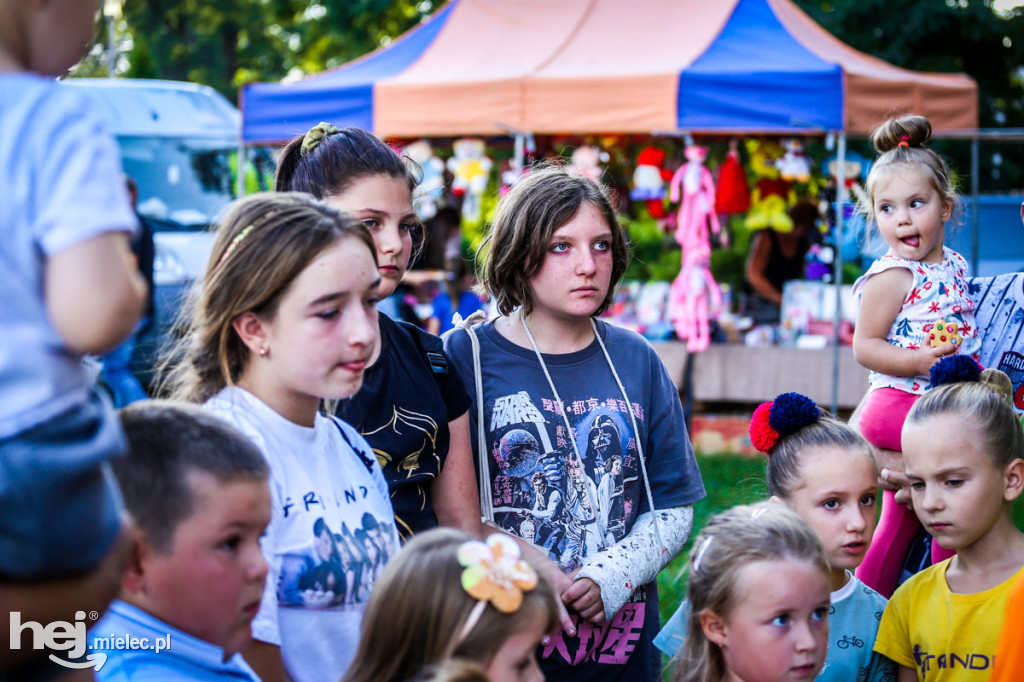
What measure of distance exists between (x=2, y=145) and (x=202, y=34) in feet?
83.5

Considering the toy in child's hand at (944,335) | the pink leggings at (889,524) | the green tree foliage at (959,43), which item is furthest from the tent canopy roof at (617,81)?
the green tree foliage at (959,43)

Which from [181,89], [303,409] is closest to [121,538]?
[303,409]

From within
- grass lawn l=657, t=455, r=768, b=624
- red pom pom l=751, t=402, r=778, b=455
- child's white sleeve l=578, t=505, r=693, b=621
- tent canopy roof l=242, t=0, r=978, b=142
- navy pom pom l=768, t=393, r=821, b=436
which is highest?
tent canopy roof l=242, t=0, r=978, b=142

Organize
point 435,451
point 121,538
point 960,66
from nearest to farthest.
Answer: point 121,538 → point 435,451 → point 960,66

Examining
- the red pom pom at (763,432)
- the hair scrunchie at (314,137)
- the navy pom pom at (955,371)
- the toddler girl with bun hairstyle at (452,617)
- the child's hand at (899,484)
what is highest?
the hair scrunchie at (314,137)

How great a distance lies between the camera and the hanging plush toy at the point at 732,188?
8.28m

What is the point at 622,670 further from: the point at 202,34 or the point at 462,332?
the point at 202,34

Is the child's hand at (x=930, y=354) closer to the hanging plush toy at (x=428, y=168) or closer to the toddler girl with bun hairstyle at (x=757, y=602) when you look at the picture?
the toddler girl with bun hairstyle at (x=757, y=602)

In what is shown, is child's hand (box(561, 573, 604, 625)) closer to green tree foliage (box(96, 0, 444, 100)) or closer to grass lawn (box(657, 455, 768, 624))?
grass lawn (box(657, 455, 768, 624))

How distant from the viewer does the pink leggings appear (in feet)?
10.4

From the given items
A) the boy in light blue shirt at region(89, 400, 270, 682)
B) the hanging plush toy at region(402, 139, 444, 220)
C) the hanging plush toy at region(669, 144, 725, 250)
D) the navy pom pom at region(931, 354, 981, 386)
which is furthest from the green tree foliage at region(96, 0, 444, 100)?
the boy in light blue shirt at region(89, 400, 270, 682)

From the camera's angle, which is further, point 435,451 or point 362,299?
point 435,451

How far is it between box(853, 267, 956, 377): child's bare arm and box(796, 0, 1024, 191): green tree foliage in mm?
9708

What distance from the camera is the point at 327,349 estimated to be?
71.8 inches
